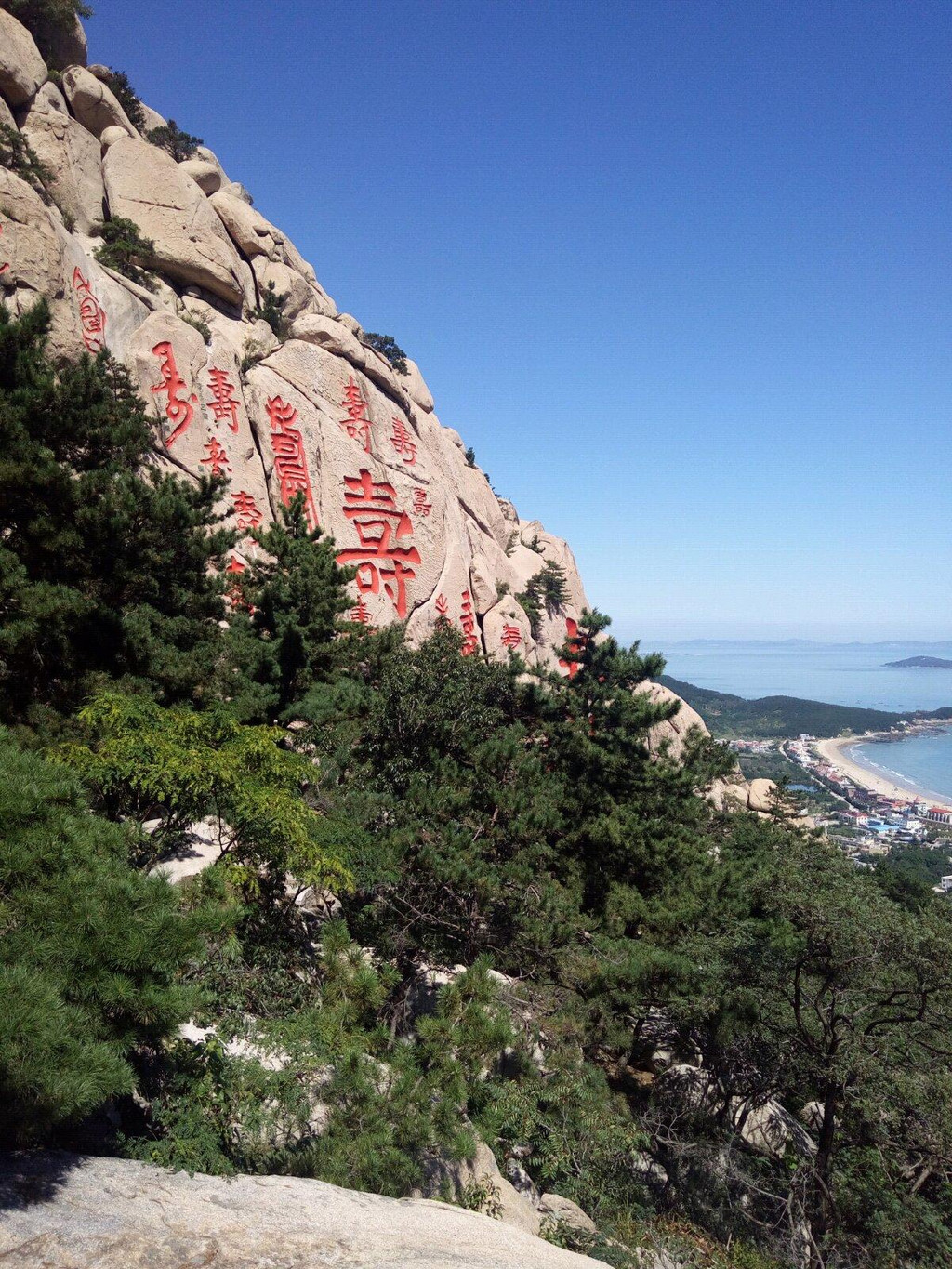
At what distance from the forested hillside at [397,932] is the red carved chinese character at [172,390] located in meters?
4.71

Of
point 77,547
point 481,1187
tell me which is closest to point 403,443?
point 77,547

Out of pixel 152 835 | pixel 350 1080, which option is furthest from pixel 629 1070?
pixel 152 835

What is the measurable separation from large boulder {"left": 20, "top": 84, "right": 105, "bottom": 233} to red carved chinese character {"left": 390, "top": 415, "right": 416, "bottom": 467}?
22.8 ft

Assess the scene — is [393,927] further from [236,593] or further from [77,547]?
[236,593]

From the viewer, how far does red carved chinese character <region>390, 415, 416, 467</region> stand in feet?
50.8

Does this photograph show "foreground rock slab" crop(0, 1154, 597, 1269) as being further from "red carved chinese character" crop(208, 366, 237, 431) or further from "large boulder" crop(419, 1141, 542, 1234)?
"red carved chinese character" crop(208, 366, 237, 431)

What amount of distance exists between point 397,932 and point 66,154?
1520 centimetres

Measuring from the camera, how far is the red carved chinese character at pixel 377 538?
1366 cm

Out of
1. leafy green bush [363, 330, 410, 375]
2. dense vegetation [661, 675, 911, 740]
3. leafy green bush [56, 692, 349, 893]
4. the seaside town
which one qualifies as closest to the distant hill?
dense vegetation [661, 675, 911, 740]

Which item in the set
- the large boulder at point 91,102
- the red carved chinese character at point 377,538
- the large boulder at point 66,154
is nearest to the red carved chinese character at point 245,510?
the red carved chinese character at point 377,538

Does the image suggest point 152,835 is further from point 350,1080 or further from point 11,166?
point 11,166

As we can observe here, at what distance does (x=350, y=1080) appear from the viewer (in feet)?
13.3

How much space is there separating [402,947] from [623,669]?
14.0ft

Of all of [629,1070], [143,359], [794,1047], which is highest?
[143,359]
